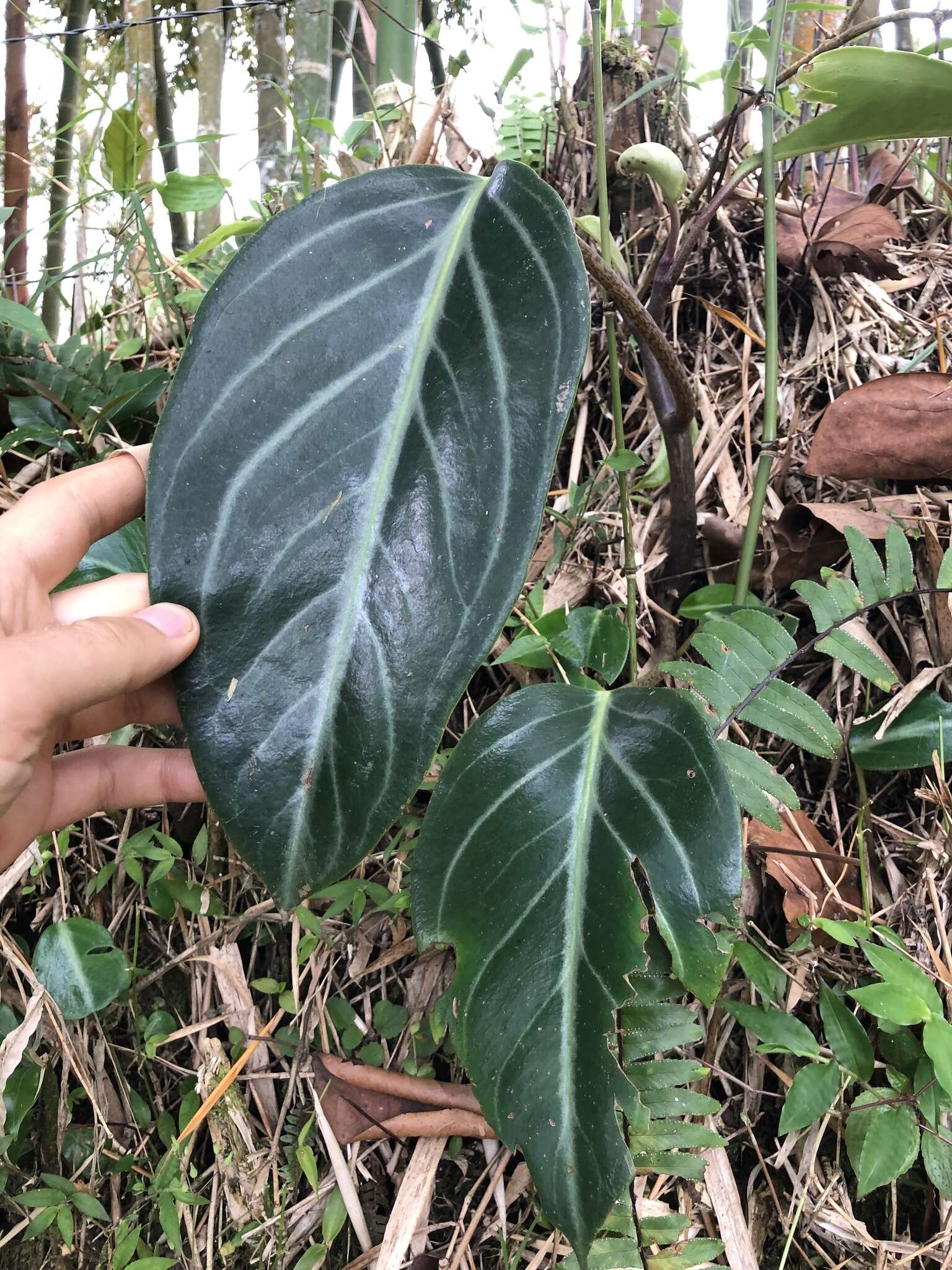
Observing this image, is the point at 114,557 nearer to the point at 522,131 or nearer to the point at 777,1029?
the point at 777,1029

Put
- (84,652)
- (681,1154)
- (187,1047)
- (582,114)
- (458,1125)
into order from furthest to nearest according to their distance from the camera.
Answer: (582,114)
(187,1047)
(458,1125)
(681,1154)
(84,652)

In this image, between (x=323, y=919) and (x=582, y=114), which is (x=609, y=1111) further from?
(x=582, y=114)

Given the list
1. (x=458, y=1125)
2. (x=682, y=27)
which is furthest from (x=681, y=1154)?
(x=682, y=27)

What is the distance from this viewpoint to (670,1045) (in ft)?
1.88

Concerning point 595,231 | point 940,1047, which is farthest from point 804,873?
point 595,231

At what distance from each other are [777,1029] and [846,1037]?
0.18 ft

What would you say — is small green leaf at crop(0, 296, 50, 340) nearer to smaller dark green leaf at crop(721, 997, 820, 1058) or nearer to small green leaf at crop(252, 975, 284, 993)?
small green leaf at crop(252, 975, 284, 993)

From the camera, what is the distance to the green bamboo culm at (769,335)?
689 mm

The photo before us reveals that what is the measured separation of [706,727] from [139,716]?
43cm

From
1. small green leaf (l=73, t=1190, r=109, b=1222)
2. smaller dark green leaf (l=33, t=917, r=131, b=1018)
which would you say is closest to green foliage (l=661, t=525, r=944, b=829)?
smaller dark green leaf (l=33, t=917, r=131, b=1018)

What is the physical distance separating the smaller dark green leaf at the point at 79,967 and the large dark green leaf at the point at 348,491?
0.38m

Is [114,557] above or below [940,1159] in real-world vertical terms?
→ above

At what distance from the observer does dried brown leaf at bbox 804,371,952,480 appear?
78 centimetres

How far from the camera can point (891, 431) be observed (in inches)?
31.0
